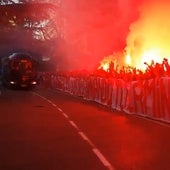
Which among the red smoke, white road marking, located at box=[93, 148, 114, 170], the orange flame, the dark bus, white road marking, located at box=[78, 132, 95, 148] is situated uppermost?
the red smoke

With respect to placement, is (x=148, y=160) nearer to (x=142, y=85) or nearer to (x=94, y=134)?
(x=94, y=134)

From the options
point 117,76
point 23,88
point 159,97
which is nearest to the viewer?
point 159,97

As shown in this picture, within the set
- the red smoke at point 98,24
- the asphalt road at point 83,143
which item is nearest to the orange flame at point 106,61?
the red smoke at point 98,24

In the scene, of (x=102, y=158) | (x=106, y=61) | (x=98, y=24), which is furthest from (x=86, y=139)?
(x=106, y=61)

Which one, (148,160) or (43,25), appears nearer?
(148,160)

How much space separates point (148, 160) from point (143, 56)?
28.9m

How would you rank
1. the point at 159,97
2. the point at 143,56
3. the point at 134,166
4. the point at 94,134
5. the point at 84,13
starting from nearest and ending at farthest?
the point at 134,166
the point at 94,134
the point at 159,97
the point at 143,56
the point at 84,13

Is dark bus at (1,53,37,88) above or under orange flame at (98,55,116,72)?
under

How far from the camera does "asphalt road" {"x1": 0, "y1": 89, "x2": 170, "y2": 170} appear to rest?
1055cm

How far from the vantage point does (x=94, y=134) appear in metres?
15.3

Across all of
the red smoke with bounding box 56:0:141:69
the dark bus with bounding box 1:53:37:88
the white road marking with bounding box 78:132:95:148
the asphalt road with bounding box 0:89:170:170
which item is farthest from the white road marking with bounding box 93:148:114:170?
the dark bus with bounding box 1:53:37:88

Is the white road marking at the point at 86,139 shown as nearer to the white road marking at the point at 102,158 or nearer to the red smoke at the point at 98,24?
the white road marking at the point at 102,158

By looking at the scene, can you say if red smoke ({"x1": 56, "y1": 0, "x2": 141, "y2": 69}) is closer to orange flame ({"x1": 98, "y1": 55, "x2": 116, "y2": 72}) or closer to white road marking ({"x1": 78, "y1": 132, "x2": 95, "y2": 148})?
orange flame ({"x1": 98, "y1": 55, "x2": 116, "y2": 72})

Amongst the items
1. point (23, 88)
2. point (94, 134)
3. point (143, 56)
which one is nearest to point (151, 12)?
point (143, 56)
